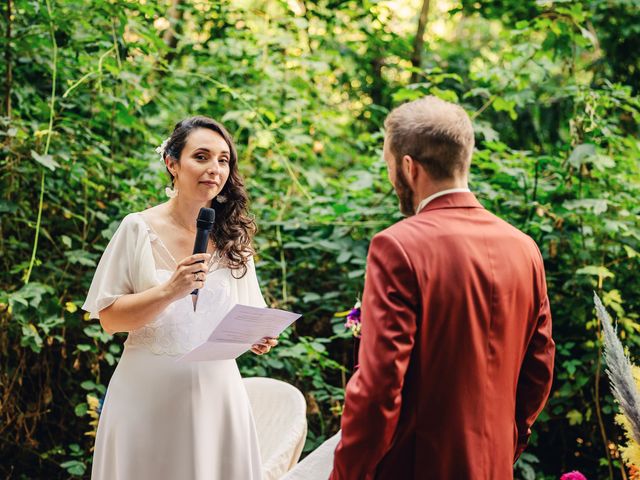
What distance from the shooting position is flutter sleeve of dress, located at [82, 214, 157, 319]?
6.55 ft

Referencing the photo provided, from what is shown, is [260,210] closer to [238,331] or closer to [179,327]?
[179,327]

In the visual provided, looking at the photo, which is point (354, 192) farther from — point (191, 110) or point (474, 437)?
point (474, 437)

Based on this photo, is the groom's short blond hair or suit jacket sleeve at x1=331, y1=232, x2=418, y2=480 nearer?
suit jacket sleeve at x1=331, y1=232, x2=418, y2=480

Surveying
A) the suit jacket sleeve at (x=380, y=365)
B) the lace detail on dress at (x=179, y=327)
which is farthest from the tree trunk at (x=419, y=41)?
the suit jacket sleeve at (x=380, y=365)

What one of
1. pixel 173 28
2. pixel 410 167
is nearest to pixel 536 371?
pixel 410 167

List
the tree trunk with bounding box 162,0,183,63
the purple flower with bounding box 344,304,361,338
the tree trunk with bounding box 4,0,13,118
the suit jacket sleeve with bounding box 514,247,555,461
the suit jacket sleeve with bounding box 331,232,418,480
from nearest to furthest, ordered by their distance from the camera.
A: the suit jacket sleeve with bounding box 331,232,418,480 < the suit jacket sleeve with bounding box 514,247,555,461 < the purple flower with bounding box 344,304,361,338 < the tree trunk with bounding box 4,0,13,118 < the tree trunk with bounding box 162,0,183,63

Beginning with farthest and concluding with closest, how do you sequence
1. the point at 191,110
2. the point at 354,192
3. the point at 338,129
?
the point at 338,129
the point at 191,110
the point at 354,192

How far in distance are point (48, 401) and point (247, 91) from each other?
2.44 metres

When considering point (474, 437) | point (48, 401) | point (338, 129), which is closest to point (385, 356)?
point (474, 437)

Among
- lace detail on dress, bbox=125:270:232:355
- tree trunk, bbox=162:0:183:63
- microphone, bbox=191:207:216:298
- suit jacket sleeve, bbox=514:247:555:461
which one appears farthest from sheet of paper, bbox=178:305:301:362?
tree trunk, bbox=162:0:183:63

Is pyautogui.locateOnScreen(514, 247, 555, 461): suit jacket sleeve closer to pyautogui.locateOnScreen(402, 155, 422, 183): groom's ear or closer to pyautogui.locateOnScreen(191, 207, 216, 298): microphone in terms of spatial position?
pyautogui.locateOnScreen(402, 155, 422, 183): groom's ear

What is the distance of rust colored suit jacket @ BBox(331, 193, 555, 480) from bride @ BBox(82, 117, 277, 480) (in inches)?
27.0

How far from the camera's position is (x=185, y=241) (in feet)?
7.09

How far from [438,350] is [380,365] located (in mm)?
164
